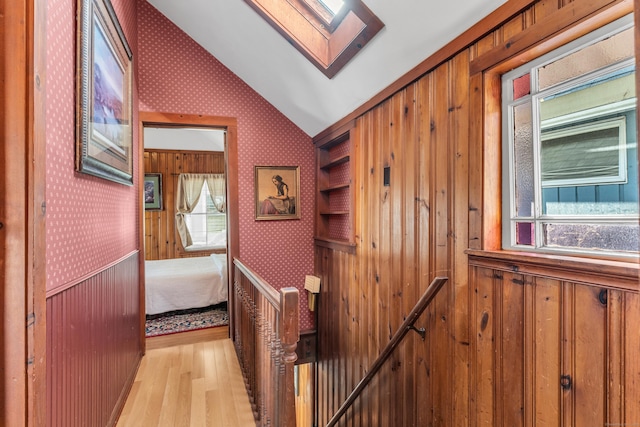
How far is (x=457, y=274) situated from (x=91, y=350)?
182 cm

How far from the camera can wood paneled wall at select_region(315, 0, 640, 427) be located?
3.46ft

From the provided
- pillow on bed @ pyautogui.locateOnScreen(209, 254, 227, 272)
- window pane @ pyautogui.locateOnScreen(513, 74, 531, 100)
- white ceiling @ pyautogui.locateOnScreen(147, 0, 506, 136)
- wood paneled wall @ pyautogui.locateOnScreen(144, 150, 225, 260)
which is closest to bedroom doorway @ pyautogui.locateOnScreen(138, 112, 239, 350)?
wood paneled wall @ pyautogui.locateOnScreen(144, 150, 225, 260)

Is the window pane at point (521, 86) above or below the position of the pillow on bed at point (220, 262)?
above

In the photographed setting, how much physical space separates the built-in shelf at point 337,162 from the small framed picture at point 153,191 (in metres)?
3.92

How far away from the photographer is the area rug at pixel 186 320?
310 centimetres

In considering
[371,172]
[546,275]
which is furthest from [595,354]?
[371,172]

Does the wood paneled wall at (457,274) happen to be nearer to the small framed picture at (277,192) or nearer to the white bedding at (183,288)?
the small framed picture at (277,192)

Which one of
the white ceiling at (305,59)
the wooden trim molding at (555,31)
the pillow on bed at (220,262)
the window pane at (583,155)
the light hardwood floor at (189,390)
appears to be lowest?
the light hardwood floor at (189,390)

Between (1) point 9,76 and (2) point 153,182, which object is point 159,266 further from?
(1) point 9,76

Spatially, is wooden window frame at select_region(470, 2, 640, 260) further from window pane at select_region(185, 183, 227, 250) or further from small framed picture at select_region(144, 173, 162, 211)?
small framed picture at select_region(144, 173, 162, 211)

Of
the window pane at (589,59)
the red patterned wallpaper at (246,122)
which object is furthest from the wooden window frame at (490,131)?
the red patterned wallpaper at (246,122)

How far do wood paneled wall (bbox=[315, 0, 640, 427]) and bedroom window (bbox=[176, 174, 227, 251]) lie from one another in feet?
13.9

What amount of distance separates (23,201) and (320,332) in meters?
3.11

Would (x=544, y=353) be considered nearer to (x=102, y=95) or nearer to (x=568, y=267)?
(x=568, y=267)
